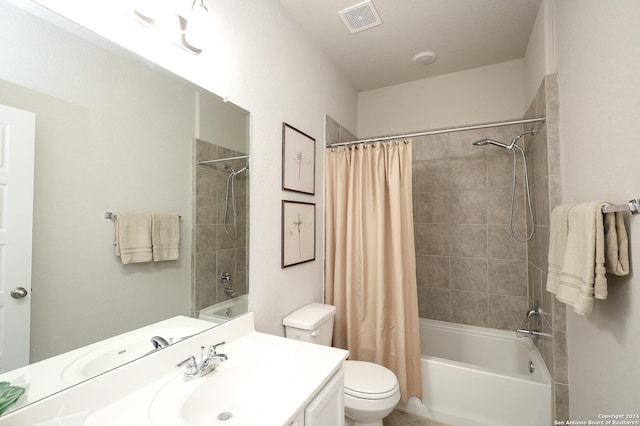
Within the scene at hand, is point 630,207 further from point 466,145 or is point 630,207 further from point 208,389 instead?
point 466,145

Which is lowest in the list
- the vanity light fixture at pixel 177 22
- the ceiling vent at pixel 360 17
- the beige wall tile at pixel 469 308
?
the beige wall tile at pixel 469 308

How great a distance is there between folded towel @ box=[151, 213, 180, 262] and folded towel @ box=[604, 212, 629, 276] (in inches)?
63.4

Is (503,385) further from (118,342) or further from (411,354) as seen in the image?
(118,342)

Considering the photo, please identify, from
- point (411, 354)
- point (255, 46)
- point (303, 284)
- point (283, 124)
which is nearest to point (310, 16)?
point (255, 46)

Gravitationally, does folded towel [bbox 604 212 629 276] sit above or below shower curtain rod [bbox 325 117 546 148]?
below

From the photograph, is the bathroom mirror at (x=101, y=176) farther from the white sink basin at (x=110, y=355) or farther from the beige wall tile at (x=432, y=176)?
the beige wall tile at (x=432, y=176)

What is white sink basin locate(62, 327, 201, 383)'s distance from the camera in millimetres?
775

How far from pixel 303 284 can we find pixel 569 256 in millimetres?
1405

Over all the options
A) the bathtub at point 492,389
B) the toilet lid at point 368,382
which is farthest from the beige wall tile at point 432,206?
the toilet lid at point 368,382

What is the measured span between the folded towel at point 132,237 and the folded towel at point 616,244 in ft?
5.44

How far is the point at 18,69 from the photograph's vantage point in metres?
0.69

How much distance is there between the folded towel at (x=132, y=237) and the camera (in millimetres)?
899

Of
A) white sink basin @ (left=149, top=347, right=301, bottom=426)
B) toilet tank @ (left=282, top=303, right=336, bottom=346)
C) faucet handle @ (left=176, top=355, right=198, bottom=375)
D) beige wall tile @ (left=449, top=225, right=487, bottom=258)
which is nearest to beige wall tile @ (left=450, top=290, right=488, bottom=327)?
beige wall tile @ (left=449, top=225, right=487, bottom=258)

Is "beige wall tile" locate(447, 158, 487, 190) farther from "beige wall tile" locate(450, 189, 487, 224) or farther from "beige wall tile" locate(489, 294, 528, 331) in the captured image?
"beige wall tile" locate(489, 294, 528, 331)
